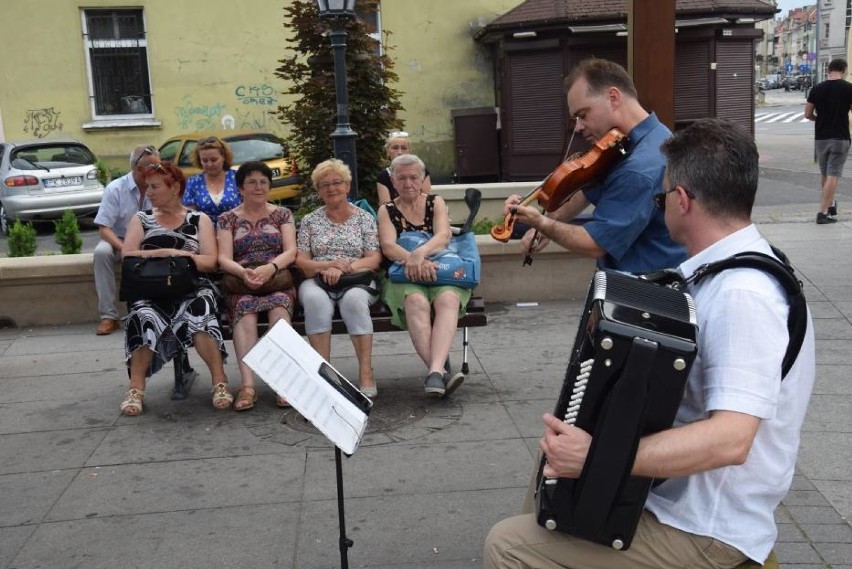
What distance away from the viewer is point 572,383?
87.7 inches

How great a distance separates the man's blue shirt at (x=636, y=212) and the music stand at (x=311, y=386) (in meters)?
1.15

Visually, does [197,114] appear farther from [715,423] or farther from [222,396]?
[715,423]

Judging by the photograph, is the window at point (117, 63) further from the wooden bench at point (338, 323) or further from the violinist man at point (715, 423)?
the violinist man at point (715, 423)

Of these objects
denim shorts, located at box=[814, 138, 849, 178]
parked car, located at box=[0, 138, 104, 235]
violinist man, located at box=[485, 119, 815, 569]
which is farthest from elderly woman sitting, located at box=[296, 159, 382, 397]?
parked car, located at box=[0, 138, 104, 235]

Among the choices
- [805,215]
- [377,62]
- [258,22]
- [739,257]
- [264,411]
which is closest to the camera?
[739,257]

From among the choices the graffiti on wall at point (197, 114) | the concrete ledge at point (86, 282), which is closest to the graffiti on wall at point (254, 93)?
the graffiti on wall at point (197, 114)

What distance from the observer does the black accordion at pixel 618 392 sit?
2039 millimetres

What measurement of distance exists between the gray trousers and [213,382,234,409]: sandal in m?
2.31

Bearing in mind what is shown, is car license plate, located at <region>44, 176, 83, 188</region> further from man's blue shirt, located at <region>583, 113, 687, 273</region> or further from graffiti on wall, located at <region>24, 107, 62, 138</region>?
man's blue shirt, located at <region>583, 113, 687, 273</region>

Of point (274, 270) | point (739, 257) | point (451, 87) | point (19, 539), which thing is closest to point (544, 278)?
point (274, 270)

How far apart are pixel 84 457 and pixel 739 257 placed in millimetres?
3860

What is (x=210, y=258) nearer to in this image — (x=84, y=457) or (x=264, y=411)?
(x=264, y=411)

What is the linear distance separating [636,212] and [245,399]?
2919 millimetres

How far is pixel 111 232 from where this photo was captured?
7.54 m
